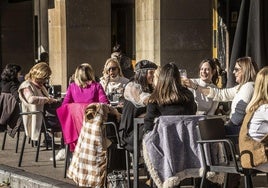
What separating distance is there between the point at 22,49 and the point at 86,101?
17.0 metres

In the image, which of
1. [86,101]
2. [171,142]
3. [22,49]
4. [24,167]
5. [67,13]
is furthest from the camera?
[22,49]

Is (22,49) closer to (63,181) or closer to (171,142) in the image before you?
(63,181)

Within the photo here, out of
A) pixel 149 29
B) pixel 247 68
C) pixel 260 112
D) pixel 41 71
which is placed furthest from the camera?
pixel 149 29

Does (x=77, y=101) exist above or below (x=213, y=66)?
below

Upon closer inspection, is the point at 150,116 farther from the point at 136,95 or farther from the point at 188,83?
Answer: the point at 188,83

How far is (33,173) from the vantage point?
37.4 feet

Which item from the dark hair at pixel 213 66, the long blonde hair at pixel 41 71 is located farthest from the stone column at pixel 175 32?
the dark hair at pixel 213 66

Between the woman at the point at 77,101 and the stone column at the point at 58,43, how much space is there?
6.57 m

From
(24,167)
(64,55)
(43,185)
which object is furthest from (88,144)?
(64,55)

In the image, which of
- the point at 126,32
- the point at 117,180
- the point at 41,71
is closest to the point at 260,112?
the point at 117,180

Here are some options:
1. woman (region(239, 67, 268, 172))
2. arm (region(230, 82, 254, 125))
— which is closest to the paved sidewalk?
arm (region(230, 82, 254, 125))

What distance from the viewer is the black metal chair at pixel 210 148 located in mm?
8086

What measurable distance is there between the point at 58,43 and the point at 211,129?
33.7 feet

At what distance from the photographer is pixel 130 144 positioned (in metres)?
9.77
